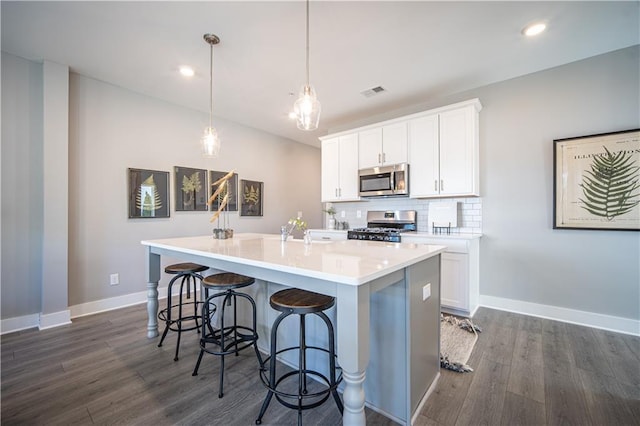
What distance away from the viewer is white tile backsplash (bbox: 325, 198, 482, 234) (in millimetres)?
3447

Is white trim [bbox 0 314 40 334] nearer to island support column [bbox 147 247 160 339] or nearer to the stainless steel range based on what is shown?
island support column [bbox 147 247 160 339]

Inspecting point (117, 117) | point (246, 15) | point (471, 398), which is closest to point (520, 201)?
point (471, 398)

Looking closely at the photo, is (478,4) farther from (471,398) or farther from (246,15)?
(471,398)

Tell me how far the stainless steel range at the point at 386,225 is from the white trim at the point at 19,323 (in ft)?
12.0

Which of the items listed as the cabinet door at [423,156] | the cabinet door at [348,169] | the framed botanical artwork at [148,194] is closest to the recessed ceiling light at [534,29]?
the cabinet door at [423,156]

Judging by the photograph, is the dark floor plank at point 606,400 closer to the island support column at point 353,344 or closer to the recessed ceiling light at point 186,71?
the island support column at point 353,344

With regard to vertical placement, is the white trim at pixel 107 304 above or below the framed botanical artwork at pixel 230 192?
below

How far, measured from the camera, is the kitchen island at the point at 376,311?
3.72 feet

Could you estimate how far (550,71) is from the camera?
2.98 metres

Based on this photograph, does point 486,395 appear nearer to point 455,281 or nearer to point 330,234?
point 455,281


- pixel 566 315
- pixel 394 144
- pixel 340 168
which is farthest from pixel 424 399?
pixel 340 168

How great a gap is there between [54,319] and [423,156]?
4658 millimetres

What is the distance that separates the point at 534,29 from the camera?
235cm

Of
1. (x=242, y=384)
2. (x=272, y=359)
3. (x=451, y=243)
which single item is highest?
(x=451, y=243)
